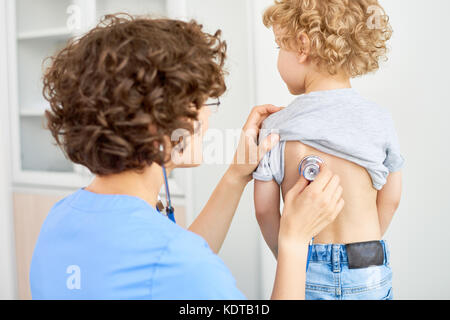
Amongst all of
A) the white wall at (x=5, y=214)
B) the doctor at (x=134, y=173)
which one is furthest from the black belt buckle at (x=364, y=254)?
the white wall at (x=5, y=214)

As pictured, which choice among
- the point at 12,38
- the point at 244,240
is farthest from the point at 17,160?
the point at 244,240

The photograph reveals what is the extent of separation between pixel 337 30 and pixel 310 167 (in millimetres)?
318

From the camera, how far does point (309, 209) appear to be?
770 mm

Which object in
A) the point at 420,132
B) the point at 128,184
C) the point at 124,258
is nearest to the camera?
the point at 124,258

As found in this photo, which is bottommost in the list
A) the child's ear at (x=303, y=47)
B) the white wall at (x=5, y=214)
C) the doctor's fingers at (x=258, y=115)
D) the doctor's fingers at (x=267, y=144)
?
the white wall at (x=5, y=214)

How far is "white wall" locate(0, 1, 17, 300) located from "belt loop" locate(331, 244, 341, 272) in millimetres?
1874

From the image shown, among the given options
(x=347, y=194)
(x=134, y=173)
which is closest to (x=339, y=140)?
(x=347, y=194)

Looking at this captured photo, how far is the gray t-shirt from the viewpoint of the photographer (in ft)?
3.09

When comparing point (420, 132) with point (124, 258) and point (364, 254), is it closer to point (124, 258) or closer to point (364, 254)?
point (364, 254)

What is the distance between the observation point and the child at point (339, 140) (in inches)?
37.6

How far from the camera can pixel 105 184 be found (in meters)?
0.72

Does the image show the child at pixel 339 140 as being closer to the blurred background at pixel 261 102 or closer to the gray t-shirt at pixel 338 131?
the gray t-shirt at pixel 338 131
